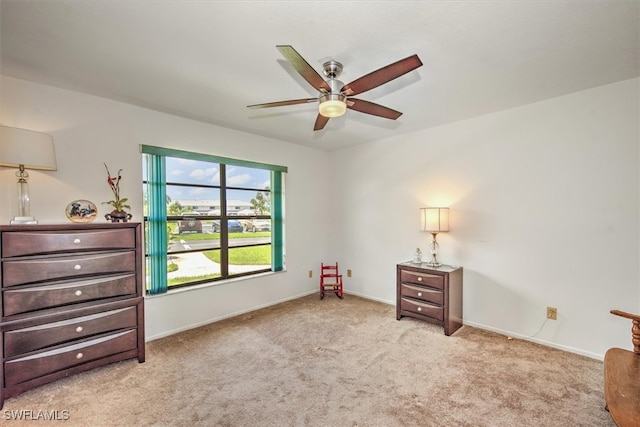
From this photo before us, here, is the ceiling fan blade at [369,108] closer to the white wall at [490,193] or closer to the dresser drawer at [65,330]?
the white wall at [490,193]

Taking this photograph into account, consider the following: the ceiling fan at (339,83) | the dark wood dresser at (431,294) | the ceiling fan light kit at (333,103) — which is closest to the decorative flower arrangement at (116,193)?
the ceiling fan at (339,83)

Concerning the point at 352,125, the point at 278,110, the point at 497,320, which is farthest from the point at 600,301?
the point at 278,110

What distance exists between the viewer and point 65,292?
2.21 m

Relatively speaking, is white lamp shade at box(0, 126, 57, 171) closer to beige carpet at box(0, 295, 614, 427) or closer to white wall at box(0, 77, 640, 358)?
white wall at box(0, 77, 640, 358)

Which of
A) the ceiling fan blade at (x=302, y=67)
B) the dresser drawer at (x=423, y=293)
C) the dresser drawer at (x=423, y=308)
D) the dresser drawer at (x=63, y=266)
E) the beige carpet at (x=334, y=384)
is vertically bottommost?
the beige carpet at (x=334, y=384)

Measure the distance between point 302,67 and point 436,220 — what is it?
2.54m

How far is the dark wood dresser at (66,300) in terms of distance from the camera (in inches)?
78.7

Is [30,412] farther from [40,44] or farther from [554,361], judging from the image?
[554,361]

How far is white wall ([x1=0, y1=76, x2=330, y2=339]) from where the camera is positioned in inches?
95.2

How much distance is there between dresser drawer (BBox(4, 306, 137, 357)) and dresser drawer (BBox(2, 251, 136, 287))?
0.36 m

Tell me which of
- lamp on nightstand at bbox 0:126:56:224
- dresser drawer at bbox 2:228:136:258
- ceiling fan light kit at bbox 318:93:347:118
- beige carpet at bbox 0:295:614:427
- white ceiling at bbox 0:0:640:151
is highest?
white ceiling at bbox 0:0:640:151

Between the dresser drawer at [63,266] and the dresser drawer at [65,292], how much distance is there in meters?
0.06
